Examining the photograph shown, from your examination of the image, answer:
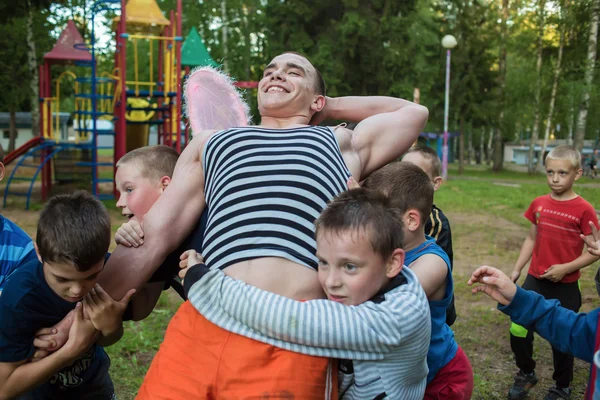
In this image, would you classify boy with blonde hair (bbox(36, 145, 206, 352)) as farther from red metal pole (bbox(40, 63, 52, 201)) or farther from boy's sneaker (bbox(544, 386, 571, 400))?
red metal pole (bbox(40, 63, 52, 201))

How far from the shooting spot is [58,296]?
2088 millimetres

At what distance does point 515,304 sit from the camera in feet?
6.96

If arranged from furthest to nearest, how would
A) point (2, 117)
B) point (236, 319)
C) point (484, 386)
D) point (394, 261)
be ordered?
1. point (2, 117)
2. point (484, 386)
3. point (394, 261)
4. point (236, 319)

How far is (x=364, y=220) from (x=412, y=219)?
683 millimetres

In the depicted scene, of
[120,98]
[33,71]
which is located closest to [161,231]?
[120,98]

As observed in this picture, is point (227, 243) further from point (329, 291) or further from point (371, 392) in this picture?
point (371, 392)

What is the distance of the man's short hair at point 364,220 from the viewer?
5.88 feet

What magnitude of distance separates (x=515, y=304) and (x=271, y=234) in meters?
0.95

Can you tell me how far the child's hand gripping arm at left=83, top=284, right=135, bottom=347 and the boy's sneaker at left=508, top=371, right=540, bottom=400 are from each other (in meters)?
3.15

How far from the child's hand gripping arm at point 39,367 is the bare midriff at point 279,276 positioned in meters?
0.64

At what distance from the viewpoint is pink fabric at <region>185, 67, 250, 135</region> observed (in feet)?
9.86

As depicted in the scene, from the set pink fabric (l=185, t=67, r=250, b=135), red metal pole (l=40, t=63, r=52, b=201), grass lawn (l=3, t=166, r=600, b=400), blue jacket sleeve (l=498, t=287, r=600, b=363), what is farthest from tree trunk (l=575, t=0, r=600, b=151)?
blue jacket sleeve (l=498, t=287, r=600, b=363)

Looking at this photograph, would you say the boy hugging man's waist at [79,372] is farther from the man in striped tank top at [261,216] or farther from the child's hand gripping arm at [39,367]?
the man in striped tank top at [261,216]

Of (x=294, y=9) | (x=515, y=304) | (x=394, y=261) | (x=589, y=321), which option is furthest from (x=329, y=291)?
(x=294, y=9)
